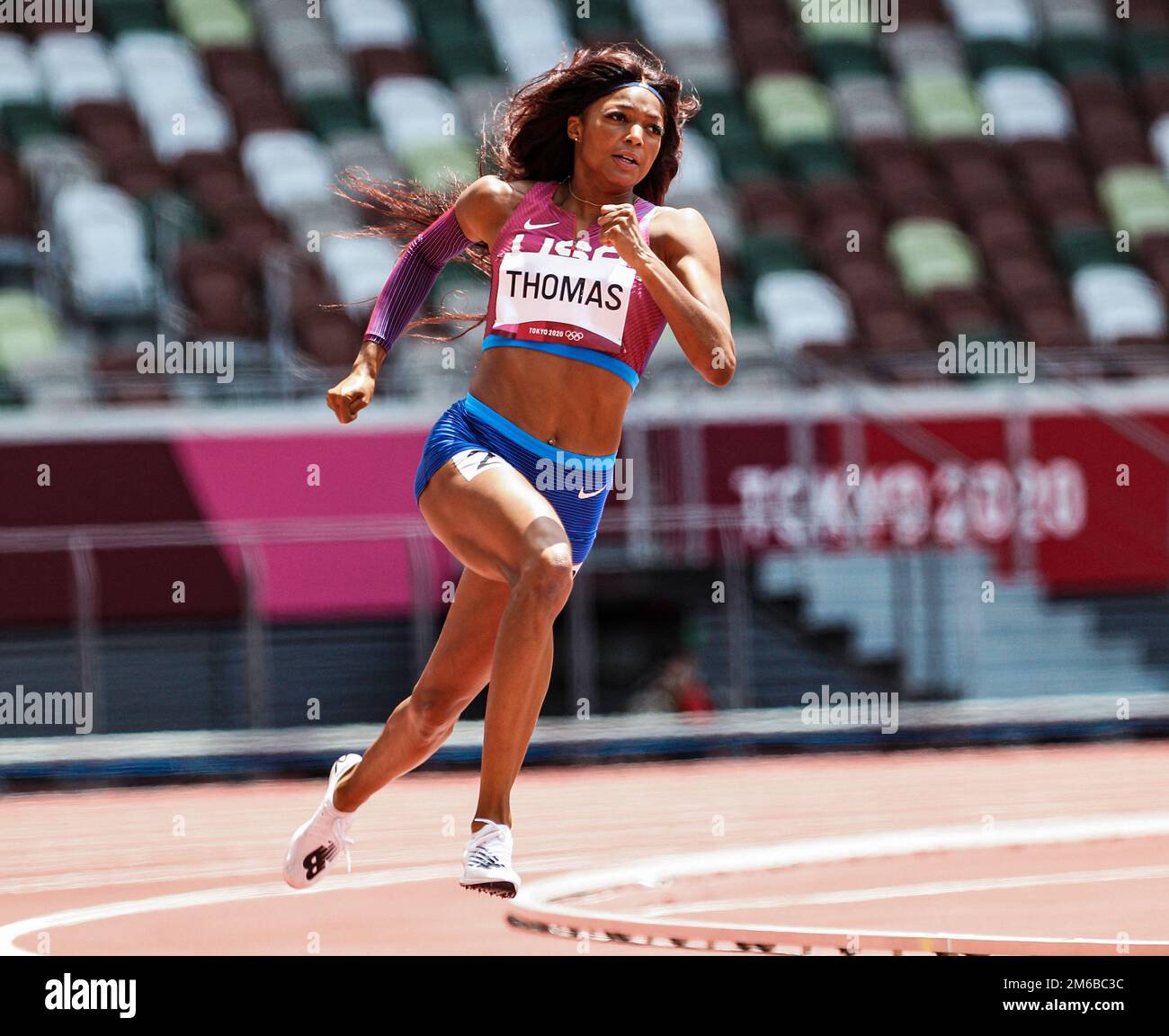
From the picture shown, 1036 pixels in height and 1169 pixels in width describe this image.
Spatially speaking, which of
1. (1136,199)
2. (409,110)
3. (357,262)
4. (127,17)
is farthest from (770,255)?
(127,17)

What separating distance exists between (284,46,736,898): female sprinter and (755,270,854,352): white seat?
1185 centimetres

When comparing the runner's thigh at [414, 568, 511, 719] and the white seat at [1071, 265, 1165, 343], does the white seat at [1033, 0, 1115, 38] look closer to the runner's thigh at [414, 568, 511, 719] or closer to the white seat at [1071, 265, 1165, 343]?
the white seat at [1071, 265, 1165, 343]

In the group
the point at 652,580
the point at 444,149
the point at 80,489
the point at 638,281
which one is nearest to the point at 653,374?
the point at 652,580

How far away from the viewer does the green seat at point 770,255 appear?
59.8 ft

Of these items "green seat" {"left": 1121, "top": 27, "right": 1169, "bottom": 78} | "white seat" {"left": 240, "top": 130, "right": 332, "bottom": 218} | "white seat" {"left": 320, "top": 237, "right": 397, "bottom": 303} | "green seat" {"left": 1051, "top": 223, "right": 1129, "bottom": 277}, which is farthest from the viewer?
"green seat" {"left": 1121, "top": 27, "right": 1169, "bottom": 78}

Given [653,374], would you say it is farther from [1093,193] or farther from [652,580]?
[1093,193]

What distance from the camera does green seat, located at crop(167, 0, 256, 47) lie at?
20.1 metres

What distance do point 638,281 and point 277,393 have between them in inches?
365

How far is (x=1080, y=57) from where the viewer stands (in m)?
21.7

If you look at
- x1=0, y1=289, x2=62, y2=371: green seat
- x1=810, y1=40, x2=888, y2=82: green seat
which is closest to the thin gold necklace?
x1=0, y1=289, x2=62, y2=371: green seat

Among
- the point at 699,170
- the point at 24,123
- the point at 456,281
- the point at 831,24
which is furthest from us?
the point at 831,24

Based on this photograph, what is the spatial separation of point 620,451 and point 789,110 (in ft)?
24.1

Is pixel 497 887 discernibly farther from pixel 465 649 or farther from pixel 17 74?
pixel 17 74

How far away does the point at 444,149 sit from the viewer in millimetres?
19062
